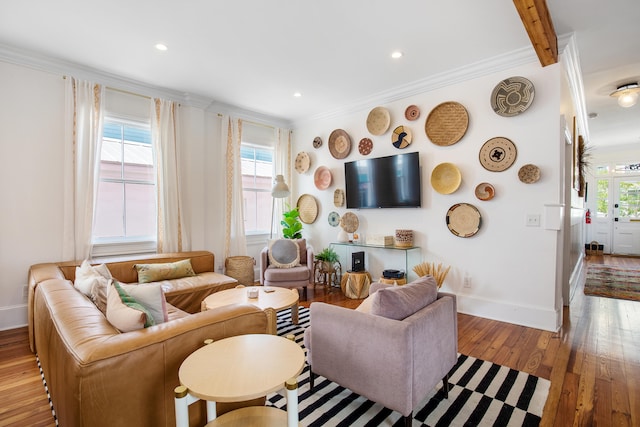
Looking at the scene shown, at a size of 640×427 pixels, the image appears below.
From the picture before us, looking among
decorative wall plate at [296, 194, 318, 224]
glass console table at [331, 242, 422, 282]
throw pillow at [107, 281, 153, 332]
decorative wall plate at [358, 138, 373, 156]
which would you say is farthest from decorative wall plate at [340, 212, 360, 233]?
throw pillow at [107, 281, 153, 332]

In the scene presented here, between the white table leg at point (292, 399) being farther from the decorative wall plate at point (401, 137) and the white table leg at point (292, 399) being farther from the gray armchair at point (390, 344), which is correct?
the decorative wall plate at point (401, 137)

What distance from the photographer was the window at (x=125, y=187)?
3.65 metres

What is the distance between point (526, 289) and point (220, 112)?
460 cm

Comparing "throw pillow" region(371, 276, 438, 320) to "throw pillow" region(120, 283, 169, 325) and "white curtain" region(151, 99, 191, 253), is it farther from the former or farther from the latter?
"white curtain" region(151, 99, 191, 253)

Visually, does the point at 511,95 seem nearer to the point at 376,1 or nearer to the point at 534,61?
the point at 534,61

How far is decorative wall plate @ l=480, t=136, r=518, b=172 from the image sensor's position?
3.17 m

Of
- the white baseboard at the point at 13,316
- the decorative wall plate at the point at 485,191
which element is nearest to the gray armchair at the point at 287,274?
the decorative wall plate at the point at 485,191

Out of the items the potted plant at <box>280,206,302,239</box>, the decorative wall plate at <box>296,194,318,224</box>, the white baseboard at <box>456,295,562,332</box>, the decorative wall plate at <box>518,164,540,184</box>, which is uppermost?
the decorative wall plate at <box>518,164,540,184</box>

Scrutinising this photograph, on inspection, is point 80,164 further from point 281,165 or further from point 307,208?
point 307,208

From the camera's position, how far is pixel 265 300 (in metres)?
2.78

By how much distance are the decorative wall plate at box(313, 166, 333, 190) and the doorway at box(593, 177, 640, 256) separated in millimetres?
7647

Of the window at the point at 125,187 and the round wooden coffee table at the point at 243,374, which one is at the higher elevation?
the window at the point at 125,187

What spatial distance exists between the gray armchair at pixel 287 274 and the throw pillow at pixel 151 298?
7.32 ft

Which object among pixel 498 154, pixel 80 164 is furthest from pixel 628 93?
pixel 80 164
